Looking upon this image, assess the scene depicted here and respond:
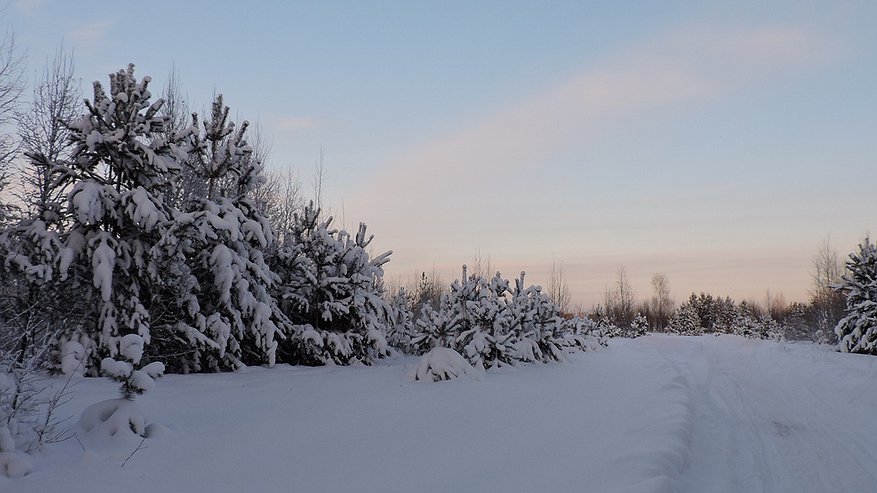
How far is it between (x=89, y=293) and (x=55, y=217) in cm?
121

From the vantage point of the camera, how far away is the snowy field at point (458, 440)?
13.6ft

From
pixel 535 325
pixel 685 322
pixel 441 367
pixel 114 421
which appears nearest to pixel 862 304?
pixel 535 325

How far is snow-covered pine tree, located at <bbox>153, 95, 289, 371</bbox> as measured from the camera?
8398 millimetres

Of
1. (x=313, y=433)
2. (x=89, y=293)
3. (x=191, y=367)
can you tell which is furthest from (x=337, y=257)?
(x=313, y=433)

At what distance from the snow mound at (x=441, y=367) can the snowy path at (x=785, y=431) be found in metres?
3.75

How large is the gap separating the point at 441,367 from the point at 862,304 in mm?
14676

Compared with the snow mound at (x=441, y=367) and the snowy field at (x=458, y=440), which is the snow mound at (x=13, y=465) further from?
the snow mound at (x=441, y=367)

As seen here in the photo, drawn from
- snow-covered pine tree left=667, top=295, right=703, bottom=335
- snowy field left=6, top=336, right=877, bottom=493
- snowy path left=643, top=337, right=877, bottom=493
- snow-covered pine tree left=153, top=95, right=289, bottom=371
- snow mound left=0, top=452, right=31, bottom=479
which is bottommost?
snow-covered pine tree left=667, top=295, right=703, bottom=335

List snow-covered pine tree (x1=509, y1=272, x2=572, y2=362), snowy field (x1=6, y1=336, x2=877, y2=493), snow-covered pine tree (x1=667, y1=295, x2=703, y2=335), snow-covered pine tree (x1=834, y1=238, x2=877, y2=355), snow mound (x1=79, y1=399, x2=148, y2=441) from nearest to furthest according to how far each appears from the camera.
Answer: snowy field (x1=6, y1=336, x2=877, y2=493)
snow mound (x1=79, y1=399, x2=148, y2=441)
snow-covered pine tree (x1=509, y1=272, x2=572, y2=362)
snow-covered pine tree (x1=834, y1=238, x2=877, y2=355)
snow-covered pine tree (x1=667, y1=295, x2=703, y2=335)

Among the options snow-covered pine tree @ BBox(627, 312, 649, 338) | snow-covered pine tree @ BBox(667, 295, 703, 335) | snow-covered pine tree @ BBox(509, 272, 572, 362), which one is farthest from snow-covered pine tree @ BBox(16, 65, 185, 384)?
snow-covered pine tree @ BBox(667, 295, 703, 335)

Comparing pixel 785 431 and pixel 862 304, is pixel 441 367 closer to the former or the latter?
pixel 785 431

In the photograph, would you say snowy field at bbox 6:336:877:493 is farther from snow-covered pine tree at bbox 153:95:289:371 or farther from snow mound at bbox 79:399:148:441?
snow-covered pine tree at bbox 153:95:289:371

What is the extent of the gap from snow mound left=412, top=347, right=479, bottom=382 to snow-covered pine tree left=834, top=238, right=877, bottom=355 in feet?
44.8

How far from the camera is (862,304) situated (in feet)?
51.9
